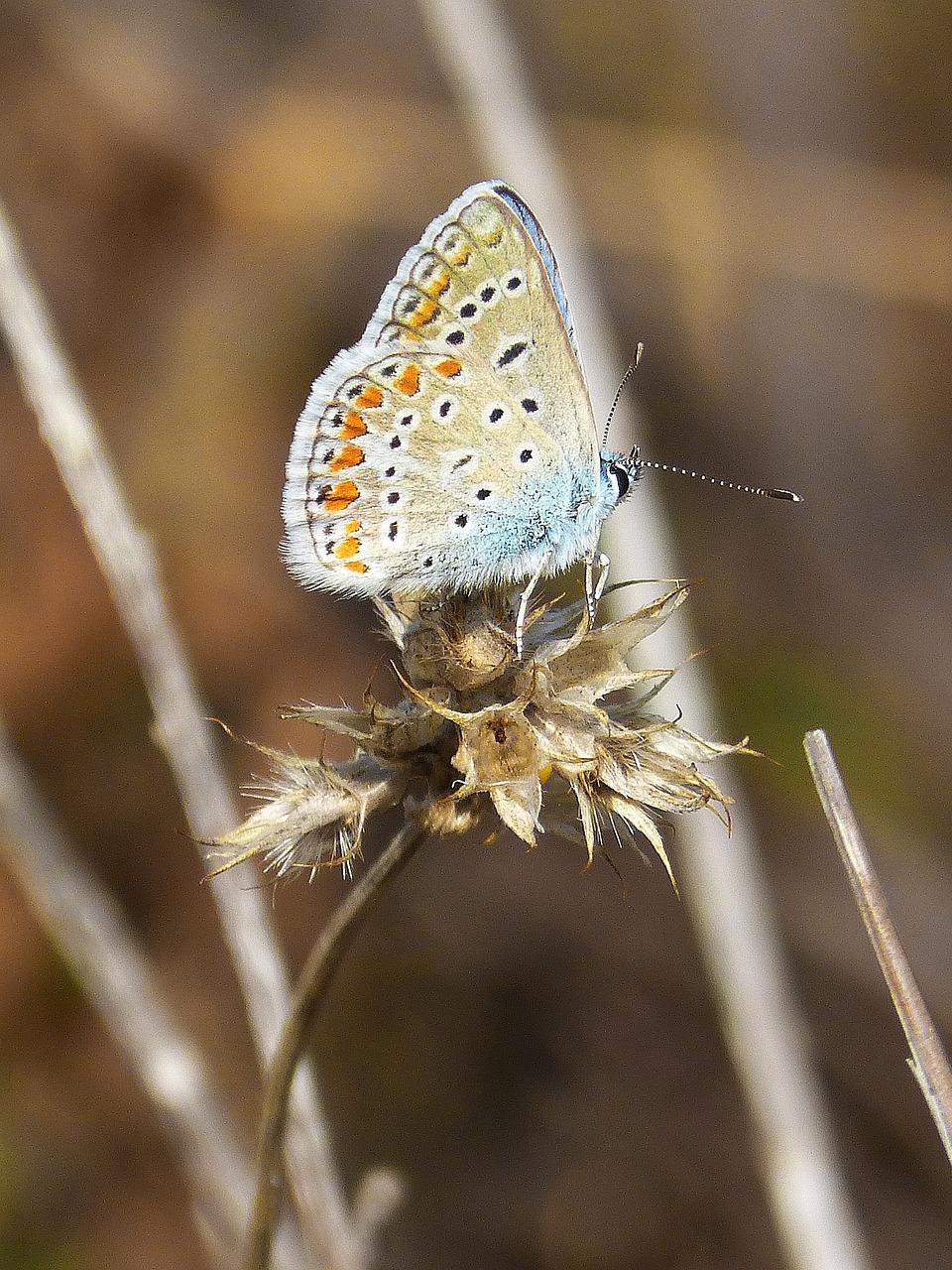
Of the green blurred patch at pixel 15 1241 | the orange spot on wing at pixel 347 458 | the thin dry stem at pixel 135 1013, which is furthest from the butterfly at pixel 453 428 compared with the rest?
the green blurred patch at pixel 15 1241

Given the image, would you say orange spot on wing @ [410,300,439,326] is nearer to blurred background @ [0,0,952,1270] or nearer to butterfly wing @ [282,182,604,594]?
butterfly wing @ [282,182,604,594]

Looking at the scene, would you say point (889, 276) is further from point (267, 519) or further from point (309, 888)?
point (309, 888)

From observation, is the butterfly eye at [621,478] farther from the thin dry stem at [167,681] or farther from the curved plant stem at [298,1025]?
the curved plant stem at [298,1025]

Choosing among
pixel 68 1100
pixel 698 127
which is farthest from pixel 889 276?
pixel 68 1100

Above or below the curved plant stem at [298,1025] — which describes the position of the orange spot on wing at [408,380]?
above

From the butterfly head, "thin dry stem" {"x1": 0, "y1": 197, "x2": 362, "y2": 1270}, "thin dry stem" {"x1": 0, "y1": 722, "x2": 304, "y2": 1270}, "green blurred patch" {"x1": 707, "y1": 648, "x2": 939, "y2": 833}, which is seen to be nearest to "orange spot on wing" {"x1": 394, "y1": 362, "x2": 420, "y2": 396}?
the butterfly head

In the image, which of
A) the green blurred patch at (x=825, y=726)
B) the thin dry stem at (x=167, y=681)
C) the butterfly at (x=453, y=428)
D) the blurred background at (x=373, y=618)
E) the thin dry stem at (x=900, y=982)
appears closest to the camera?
the thin dry stem at (x=900, y=982)

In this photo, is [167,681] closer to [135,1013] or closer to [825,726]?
[135,1013]
